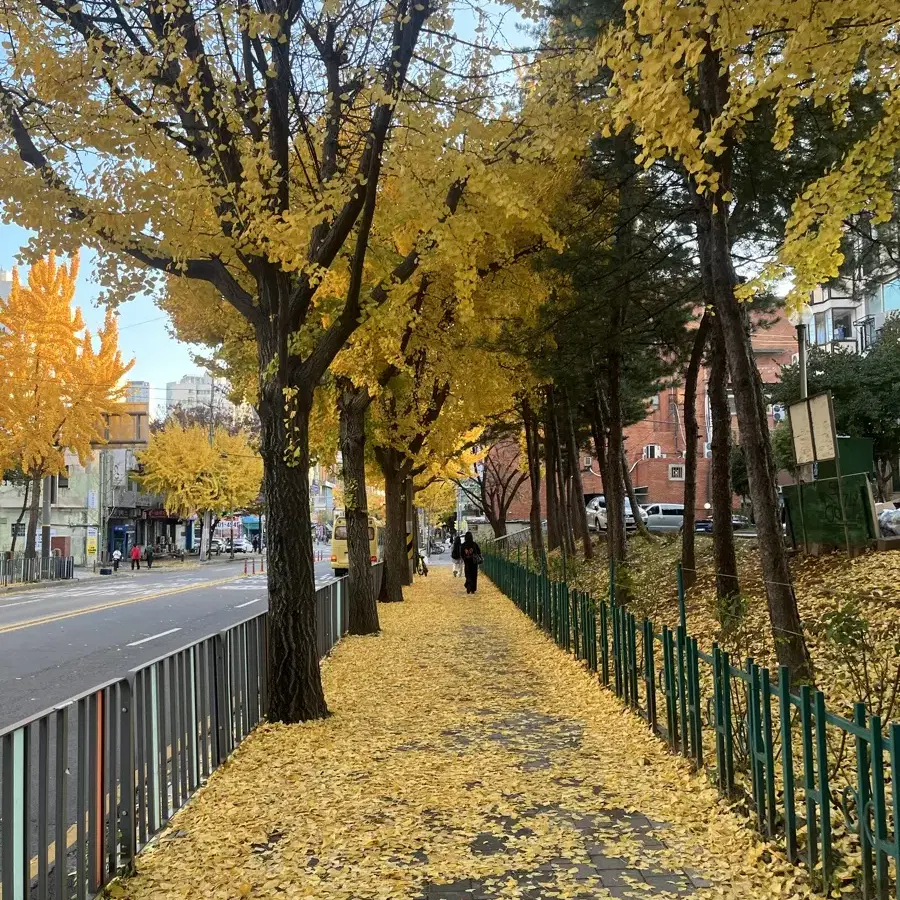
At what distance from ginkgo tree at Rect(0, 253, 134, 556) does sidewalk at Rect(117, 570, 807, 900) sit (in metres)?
25.7

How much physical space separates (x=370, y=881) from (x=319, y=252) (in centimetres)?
548

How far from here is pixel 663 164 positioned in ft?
36.3

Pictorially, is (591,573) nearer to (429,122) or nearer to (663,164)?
(663,164)

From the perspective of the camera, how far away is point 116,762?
4.36 metres

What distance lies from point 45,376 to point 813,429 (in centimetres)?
2898

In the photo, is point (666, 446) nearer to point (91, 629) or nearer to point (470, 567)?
point (470, 567)

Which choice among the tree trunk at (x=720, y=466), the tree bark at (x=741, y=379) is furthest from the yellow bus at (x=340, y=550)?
the tree bark at (x=741, y=379)

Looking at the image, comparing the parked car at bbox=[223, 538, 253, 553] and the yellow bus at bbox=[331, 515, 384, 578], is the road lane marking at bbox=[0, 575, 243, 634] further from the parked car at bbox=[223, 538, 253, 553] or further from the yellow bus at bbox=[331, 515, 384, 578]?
the parked car at bbox=[223, 538, 253, 553]

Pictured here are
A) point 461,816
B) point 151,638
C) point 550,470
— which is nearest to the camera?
point 461,816

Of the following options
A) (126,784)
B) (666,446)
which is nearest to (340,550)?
(666,446)

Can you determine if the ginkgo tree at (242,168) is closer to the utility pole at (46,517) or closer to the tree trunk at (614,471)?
the tree trunk at (614,471)

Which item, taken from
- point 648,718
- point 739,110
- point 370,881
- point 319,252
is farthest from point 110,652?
point 739,110

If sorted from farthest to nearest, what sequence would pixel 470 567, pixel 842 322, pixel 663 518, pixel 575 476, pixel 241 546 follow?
1. pixel 241 546
2. pixel 842 322
3. pixel 663 518
4. pixel 470 567
5. pixel 575 476

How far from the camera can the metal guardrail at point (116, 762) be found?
340cm
